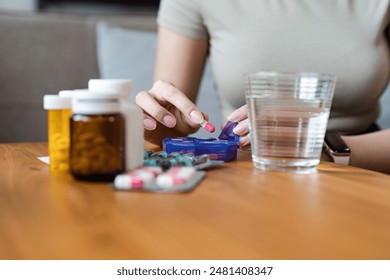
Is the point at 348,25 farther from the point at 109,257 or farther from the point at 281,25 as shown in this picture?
the point at 109,257

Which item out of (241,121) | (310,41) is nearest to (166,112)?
(241,121)

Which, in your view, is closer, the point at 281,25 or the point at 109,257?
the point at 109,257

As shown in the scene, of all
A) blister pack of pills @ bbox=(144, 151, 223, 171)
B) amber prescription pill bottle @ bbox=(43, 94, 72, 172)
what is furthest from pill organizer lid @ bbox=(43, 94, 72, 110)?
blister pack of pills @ bbox=(144, 151, 223, 171)

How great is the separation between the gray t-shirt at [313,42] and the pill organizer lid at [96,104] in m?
0.75

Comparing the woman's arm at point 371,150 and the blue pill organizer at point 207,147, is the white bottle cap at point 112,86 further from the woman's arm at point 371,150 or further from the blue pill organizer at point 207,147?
the woman's arm at point 371,150

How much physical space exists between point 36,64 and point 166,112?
1.37 meters

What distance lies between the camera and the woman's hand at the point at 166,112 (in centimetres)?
90

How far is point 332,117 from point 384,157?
226 mm

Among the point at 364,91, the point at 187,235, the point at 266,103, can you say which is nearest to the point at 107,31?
the point at 364,91

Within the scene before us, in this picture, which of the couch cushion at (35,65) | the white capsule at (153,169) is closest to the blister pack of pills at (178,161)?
the white capsule at (153,169)

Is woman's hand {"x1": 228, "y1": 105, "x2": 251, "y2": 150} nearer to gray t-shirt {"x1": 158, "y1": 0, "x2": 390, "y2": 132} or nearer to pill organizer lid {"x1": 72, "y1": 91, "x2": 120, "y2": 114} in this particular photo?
pill organizer lid {"x1": 72, "y1": 91, "x2": 120, "y2": 114}

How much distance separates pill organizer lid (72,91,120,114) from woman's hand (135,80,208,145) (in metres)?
0.26

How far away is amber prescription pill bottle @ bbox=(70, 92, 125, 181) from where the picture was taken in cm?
63

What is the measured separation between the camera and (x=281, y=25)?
133 centimetres
